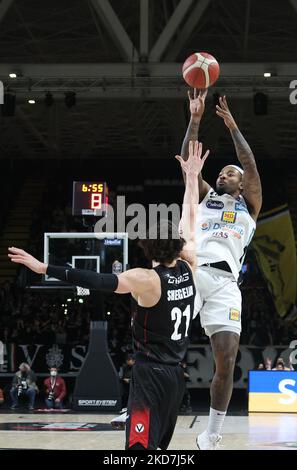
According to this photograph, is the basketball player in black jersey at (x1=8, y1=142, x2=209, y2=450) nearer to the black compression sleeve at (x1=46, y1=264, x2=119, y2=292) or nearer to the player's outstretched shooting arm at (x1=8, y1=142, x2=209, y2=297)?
the player's outstretched shooting arm at (x1=8, y1=142, x2=209, y2=297)

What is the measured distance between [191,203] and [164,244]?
909mm

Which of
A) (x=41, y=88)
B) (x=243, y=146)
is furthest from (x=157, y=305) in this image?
(x=41, y=88)

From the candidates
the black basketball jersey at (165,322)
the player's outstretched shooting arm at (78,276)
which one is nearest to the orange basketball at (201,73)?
the black basketball jersey at (165,322)

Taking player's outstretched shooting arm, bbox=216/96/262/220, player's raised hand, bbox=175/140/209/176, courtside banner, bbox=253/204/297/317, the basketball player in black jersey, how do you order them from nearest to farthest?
the basketball player in black jersey, player's raised hand, bbox=175/140/209/176, player's outstretched shooting arm, bbox=216/96/262/220, courtside banner, bbox=253/204/297/317

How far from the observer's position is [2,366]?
20.8m

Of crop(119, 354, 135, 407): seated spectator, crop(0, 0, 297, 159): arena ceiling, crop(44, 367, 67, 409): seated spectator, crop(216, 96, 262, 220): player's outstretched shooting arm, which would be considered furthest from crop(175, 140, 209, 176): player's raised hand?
crop(44, 367, 67, 409): seated spectator

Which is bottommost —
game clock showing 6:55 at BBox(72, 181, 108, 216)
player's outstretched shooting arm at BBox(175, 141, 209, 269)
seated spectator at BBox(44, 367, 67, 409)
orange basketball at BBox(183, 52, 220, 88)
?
seated spectator at BBox(44, 367, 67, 409)

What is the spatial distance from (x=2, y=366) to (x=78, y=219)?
26.4 ft

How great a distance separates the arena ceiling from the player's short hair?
11810 mm

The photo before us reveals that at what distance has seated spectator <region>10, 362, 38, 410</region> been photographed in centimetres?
1833

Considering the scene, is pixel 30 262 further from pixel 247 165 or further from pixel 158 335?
pixel 247 165

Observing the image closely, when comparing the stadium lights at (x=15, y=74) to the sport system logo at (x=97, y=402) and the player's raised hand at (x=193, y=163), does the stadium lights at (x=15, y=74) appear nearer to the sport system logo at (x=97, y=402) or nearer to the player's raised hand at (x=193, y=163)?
the sport system logo at (x=97, y=402)

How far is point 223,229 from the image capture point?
6930 mm

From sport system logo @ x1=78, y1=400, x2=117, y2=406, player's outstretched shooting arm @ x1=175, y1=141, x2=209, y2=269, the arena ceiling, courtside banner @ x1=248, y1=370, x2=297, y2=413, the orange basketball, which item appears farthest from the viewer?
the arena ceiling
